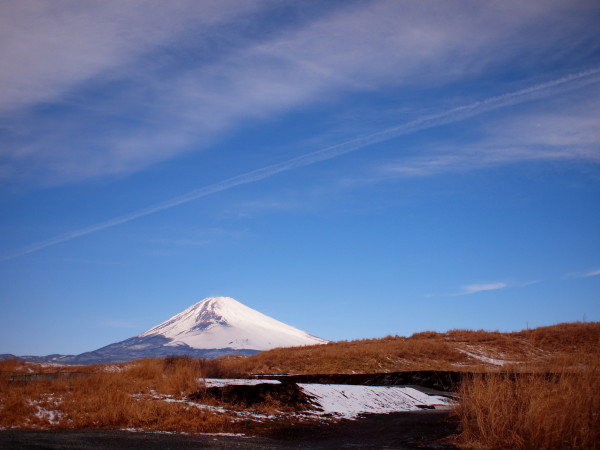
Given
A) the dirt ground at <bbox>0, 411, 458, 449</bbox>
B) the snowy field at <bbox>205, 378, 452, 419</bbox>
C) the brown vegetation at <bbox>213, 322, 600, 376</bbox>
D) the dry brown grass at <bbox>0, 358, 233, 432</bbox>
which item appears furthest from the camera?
the brown vegetation at <bbox>213, 322, 600, 376</bbox>

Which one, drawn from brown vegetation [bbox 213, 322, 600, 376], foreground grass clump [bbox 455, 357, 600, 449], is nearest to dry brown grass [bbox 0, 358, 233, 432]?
foreground grass clump [bbox 455, 357, 600, 449]

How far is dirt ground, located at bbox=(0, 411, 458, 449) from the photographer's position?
9.20 m

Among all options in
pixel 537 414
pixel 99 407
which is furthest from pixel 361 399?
pixel 537 414

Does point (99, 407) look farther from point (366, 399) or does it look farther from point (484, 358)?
point (484, 358)

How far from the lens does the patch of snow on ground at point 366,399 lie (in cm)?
1426

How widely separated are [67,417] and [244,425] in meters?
4.00

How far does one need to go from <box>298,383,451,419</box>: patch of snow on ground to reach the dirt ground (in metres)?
1.50

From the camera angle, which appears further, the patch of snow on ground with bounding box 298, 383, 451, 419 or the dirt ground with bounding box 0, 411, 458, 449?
the patch of snow on ground with bounding box 298, 383, 451, 419

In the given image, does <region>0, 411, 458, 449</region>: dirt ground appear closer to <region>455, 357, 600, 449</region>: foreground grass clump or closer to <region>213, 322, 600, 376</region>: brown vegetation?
<region>455, 357, 600, 449</region>: foreground grass clump

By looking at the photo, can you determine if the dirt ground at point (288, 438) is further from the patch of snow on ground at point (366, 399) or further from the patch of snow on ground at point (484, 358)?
the patch of snow on ground at point (484, 358)

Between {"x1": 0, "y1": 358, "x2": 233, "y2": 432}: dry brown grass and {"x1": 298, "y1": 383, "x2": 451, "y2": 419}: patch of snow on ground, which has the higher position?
{"x1": 0, "y1": 358, "x2": 233, "y2": 432}: dry brown grass

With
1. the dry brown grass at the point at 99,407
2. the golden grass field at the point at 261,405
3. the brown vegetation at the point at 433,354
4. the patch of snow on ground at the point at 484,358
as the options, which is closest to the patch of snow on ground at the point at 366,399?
the golden grass field at the point at 261,405

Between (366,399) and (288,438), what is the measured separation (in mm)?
5053

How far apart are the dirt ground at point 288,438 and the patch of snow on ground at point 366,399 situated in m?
1.50
